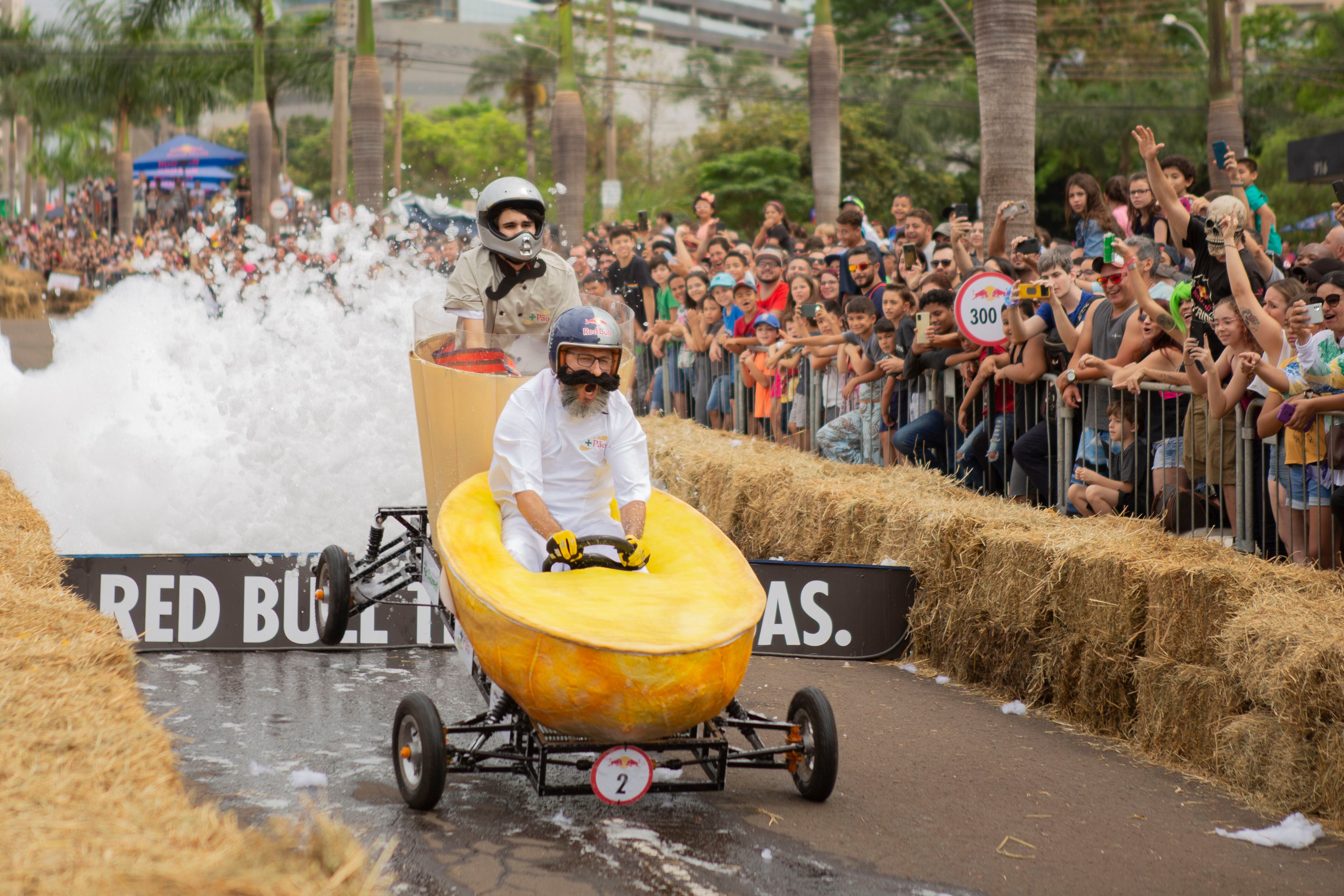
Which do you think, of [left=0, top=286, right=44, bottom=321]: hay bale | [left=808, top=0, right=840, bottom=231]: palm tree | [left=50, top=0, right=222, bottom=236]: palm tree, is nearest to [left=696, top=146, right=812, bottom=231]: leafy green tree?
[left=50, top=0, right=222, bottom=236]: palm tree

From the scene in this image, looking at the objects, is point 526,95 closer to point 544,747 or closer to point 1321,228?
point 1321,228

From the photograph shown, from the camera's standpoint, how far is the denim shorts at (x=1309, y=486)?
6.33m

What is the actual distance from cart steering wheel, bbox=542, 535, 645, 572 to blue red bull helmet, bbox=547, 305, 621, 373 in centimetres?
85

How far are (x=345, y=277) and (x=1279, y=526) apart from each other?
10.8m

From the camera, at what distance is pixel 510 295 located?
7910mm

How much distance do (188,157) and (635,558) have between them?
142ft

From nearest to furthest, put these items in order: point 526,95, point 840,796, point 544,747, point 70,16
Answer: point 544,747
point 840,796
point 70,16
point 526,95

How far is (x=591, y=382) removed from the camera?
5.98 m

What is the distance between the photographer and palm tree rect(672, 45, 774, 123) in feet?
229

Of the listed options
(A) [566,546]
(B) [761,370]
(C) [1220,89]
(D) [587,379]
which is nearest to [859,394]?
(B) [761,370]

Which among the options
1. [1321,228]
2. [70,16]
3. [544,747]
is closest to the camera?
[544,747]

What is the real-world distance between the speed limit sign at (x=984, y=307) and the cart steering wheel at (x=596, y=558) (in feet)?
14.4

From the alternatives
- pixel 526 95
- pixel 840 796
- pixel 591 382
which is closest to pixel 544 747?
pixel 840 796

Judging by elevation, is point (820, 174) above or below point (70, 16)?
below
